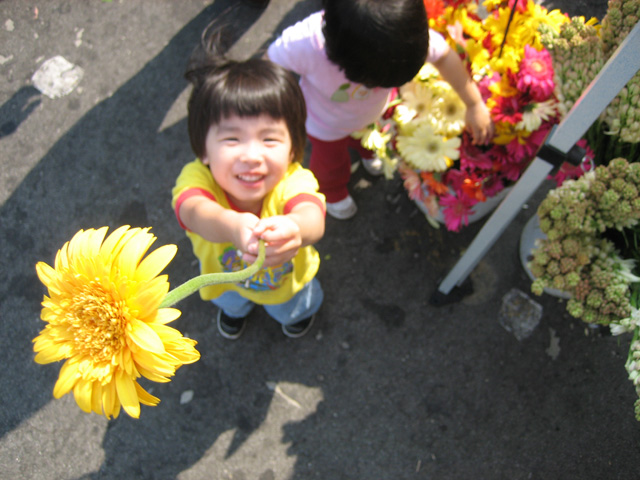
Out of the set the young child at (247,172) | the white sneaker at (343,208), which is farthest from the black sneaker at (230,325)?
the white sneaker at (343,208)

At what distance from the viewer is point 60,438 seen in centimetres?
176

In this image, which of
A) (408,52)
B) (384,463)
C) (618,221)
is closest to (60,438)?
(384,463)

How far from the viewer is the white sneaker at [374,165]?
2055 millimetres

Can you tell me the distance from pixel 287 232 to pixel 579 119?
2.19ft

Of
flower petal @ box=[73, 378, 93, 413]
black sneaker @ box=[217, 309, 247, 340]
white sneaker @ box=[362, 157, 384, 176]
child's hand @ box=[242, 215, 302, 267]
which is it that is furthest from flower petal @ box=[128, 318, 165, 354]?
Answer: white sneaker @ box=[362, 157, 384, 176]

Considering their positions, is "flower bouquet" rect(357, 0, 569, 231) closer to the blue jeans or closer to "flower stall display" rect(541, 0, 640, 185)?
"flower stall display" rect(541, 0, 640, 185)

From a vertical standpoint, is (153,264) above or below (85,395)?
above

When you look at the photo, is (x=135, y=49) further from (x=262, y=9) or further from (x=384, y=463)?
(x=384, y=463)

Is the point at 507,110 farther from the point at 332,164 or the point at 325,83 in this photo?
the point at 332,164

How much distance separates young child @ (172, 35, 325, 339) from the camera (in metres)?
1.08

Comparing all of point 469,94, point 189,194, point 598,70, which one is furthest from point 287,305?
point 598,70

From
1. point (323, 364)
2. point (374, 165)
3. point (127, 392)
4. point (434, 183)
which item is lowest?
point (323, 364)

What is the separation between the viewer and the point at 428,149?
1434 mm

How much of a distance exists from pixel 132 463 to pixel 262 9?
222 centimetres
